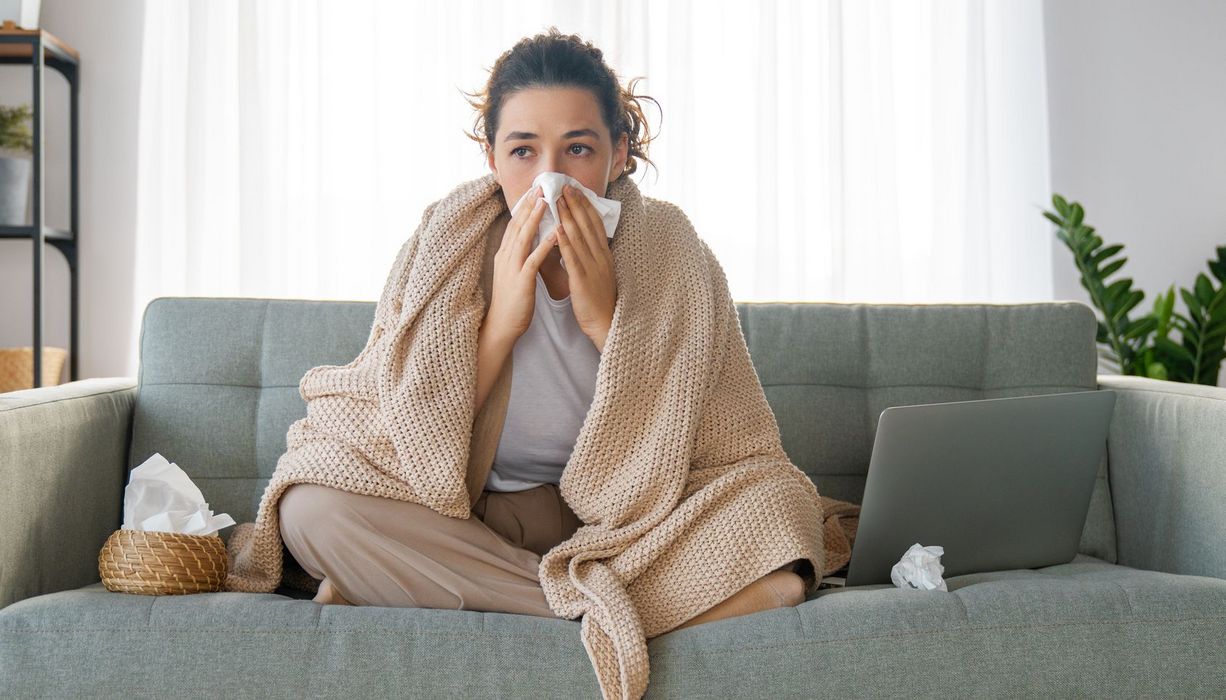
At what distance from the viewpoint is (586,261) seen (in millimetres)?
1428

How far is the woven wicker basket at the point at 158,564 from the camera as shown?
126 centimetres

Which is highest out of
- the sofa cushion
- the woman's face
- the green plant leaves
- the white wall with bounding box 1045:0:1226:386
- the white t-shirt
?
the white wall with bounding box 1045:0:1226:386

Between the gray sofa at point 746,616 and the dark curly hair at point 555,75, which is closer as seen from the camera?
the gray sofa at point 746,616

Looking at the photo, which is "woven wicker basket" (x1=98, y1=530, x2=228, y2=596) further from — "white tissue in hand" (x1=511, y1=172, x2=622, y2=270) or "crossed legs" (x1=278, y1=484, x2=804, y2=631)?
"white tissue in hand" (x1=511, y1=172, x2=622, y2=270)

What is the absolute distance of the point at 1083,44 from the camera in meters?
2.93

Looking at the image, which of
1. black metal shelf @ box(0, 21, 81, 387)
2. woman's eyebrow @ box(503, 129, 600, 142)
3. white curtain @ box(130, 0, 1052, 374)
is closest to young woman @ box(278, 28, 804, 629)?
woman's eyebrow @ box(503, 129, 600, 142)

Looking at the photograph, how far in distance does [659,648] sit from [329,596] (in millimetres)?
424

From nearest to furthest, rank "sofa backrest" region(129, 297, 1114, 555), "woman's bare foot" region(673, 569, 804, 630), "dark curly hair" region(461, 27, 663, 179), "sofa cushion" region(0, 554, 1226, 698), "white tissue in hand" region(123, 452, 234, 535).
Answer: "sofa cushion" region(0, 554, 1226, 698), "woman's bare foot" region(673, 569, 804, 630), "white tissue in hand" region(123, 452, 234, 535), "dark curly hair" region(461, 27, 663, 179), "sofa backrest" region(129, 297, 1114, 555)

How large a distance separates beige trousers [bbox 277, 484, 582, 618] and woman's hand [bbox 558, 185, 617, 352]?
33 cm

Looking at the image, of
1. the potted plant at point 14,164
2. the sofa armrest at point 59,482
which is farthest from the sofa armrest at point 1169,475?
the potted plant at point 14,164

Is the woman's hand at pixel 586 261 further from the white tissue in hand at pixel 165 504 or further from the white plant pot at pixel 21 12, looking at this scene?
the white plant pot at pixel 21 12

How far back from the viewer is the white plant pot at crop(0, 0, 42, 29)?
8.05 ft

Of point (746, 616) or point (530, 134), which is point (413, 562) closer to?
point (746, 616)

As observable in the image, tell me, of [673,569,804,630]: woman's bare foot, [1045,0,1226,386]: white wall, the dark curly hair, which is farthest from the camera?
[1045,0,1226,386]: white wall
